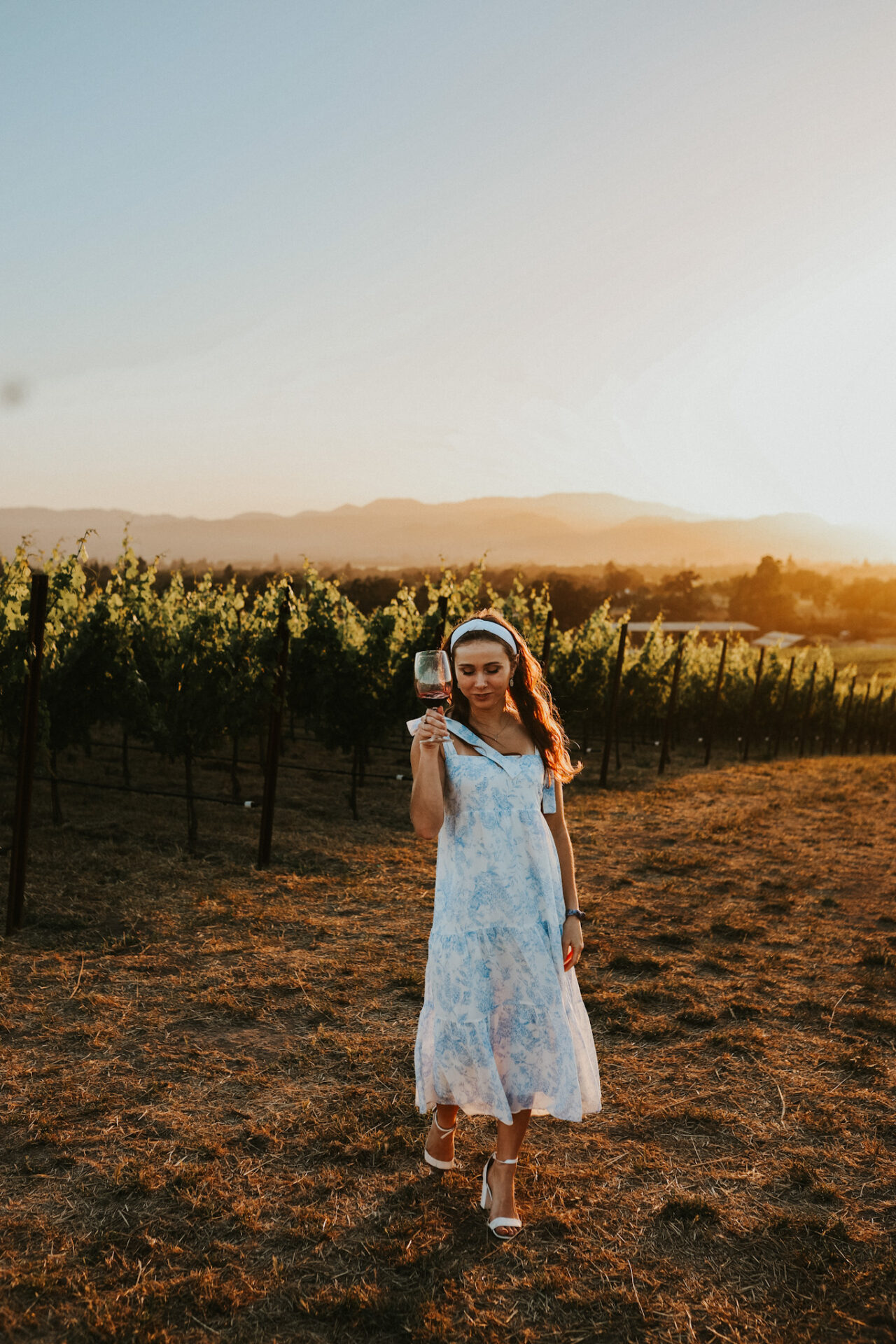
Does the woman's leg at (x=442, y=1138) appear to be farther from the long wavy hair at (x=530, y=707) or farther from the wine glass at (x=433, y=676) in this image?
the wine glass at (x=433, y=676)

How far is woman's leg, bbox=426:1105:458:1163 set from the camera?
9.92 ft

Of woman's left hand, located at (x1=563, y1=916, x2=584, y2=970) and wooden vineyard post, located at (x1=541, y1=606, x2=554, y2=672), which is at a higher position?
wooden vineyard post, located at (x1=541, y1=606, x2=554, y2=672)

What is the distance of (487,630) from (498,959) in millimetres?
1094

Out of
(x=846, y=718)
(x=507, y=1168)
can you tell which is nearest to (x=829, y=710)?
(x=846, y=718)

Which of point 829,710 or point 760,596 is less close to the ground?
point 760,596

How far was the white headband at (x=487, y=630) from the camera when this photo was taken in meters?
2.82

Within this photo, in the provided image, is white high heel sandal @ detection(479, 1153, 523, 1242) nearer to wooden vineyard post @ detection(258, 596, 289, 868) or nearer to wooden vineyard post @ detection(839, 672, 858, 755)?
wooden vineyard post @ detection(258, 596, 289, 868)

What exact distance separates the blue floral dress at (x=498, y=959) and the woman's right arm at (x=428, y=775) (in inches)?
4.9

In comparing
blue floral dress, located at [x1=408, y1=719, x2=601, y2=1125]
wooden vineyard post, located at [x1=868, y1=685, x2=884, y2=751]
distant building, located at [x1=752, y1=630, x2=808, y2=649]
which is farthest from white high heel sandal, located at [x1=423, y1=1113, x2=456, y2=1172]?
distant building, located at [x1=752, y1=630, x2=808, y2=649]

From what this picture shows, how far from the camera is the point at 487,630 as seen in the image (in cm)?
281

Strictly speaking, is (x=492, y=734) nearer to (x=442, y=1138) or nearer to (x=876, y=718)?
(x=442, y=1138)

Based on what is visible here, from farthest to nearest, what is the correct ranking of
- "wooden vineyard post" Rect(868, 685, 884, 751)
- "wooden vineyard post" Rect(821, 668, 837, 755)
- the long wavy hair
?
1. "wooden vineyard post" Rect(868, 685, 884, 751)
2. "wooden vineyard post" Rect(821, 668, 837, 755)
3. the long wavy hair

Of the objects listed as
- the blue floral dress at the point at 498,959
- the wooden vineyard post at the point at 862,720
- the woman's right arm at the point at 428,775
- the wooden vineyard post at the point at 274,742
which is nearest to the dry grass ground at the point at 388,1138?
the blue floral dress at the point at 498,959

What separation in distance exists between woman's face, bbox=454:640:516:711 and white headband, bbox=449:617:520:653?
41 mm
